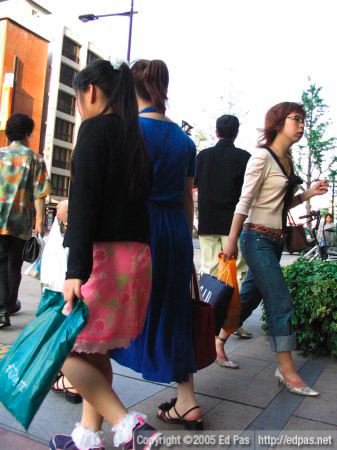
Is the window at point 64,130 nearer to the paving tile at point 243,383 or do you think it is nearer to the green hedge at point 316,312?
the green hedge at point 316,312

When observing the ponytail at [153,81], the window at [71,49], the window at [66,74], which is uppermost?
the window at [71,49]

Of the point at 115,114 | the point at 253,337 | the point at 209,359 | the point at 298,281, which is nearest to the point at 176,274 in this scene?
the point at 209,359

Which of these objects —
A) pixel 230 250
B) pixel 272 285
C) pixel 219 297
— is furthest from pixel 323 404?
pixel 230 250

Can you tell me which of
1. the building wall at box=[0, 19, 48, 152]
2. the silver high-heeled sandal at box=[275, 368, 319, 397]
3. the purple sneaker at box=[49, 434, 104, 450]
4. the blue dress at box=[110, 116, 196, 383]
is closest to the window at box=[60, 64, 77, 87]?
the building wall at box=[0, 19, 48, 152]

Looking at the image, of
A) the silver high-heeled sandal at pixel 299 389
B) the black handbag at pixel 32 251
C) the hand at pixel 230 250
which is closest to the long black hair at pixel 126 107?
the hand at pixel 230 250

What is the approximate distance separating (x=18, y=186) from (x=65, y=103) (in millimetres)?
46947

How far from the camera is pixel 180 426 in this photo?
232cm

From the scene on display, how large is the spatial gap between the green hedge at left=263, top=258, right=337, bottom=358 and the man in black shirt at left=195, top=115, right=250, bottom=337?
799 millimetres

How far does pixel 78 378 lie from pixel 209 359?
873 mm

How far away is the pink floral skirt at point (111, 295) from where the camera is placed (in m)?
1.82

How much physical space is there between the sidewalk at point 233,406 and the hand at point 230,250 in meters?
0.85

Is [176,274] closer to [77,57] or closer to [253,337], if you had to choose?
[253,337]

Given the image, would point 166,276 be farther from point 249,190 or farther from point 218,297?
point 249,190

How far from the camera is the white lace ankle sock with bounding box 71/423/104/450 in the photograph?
1866 millimetres
